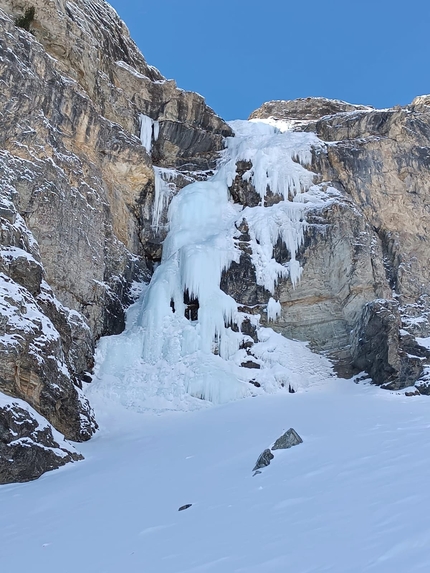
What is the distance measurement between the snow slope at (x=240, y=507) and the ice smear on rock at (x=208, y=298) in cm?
532

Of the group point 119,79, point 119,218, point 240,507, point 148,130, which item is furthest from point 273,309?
point 240,507

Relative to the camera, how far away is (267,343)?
18.6m

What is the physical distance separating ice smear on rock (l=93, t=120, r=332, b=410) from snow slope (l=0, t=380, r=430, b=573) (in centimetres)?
532

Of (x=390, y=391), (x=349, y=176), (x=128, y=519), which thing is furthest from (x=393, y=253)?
(x=128, y=519)

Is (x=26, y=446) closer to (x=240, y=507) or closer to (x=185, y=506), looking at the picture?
(x=185, y=506)

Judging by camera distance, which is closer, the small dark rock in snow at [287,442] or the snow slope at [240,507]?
the snow slope at [240,507]

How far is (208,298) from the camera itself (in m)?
18.5

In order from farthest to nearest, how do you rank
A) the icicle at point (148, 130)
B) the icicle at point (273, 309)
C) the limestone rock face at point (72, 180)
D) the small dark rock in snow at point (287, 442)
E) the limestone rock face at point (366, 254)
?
the icicle at point (148, 130)
the icicle at point (273, 309)
the limestone rock face at point (366, 254)
the limestone rock face at point (72, 180)
the small dark rock in snow at point (287, 442)

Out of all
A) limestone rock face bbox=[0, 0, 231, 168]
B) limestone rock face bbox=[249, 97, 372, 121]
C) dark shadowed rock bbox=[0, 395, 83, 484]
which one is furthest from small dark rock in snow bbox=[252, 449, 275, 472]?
limestone rock face bbox=[249, 97, 372, 121]

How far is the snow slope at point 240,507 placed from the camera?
340 cm

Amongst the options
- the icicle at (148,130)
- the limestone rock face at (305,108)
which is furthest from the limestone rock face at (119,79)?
the limestone rock face at (305,108)

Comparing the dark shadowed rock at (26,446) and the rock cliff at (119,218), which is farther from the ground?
the rock cliff at (119,218)

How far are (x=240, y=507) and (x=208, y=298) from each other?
1363 centimetres

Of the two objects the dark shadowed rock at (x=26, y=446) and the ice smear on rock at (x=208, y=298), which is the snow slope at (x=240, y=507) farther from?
the ice smear on rock at (x=208, y=298)
